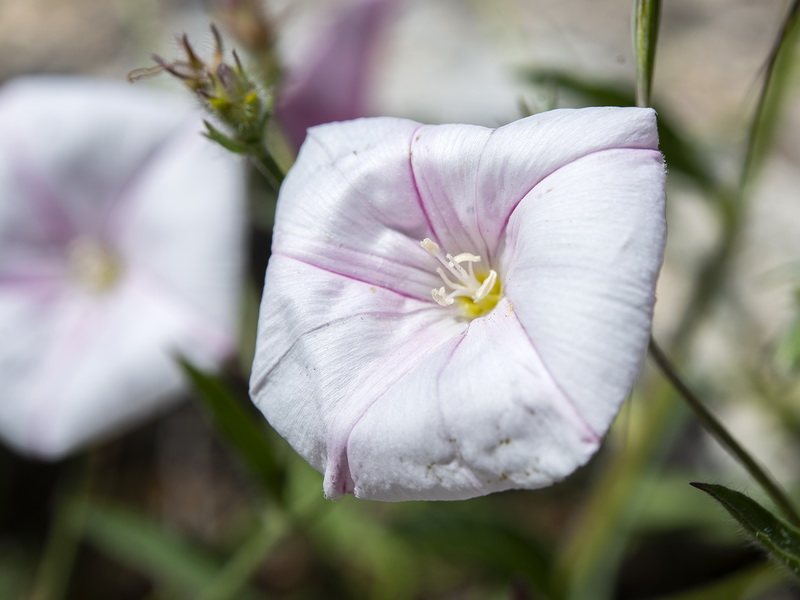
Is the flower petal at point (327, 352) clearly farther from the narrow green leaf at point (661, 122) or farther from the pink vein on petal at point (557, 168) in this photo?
the narrow green leaf at point (661, 122)

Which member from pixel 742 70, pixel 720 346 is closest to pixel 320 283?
pixel 720 346

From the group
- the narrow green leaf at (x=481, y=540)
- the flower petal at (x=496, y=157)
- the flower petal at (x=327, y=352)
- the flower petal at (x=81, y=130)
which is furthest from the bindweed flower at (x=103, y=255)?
the flower petal at (x=496, y=157)

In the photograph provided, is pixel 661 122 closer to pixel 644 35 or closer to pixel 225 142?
pixel 644 35

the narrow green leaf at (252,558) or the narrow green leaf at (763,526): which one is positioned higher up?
the narrow green leaf at (763,526)

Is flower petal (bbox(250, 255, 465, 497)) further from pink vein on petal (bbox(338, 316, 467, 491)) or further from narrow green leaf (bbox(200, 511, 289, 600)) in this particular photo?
narrow green leaf (bbox(200, 511, 289, 600))

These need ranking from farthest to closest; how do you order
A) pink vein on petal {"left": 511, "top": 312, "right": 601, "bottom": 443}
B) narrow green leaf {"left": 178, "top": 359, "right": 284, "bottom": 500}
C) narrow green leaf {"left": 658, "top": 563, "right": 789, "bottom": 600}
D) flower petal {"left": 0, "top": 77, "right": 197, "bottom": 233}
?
flower petal {"left": 0, "top": 77, "right": 197, "bottom": 233} → narrow green leaf {"left": 658, "top": 563, "right": 789, "bottom": 600} → narrow green leaf {"left": 178, "top": 359, "right": 284, "bottom": 500} → pink vein on petal {"left": 511, "top": 312, "right": 601, "bottom": 443}

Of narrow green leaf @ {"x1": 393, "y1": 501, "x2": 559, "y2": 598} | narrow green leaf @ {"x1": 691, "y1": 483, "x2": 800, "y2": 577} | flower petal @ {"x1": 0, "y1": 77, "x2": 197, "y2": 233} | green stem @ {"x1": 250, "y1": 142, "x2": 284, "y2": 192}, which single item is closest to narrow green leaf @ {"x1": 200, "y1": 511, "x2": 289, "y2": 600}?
narrow green leaf @ {"x1": 393, "y1": 501, "x2": 559, "y2": 598}

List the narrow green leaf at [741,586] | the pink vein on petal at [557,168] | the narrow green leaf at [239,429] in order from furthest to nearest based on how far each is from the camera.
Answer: the narrow green leaf at [741,586] → the narrow green leaf at [239,429] → the pink vein on petal at [557,168]
